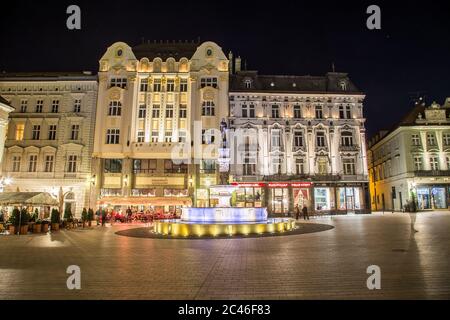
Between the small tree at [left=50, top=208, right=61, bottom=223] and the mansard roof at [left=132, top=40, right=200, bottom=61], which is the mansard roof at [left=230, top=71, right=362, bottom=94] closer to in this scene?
the mansard roof at [left=132, top=40, right=200, bottom=61]

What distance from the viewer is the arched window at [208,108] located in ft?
134

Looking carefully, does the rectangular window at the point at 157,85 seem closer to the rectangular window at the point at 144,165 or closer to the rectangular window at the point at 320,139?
the rectangular window at the point at 144,165

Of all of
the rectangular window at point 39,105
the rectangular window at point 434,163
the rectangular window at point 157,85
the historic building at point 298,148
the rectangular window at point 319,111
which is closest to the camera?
the rectangular window at point 39,105

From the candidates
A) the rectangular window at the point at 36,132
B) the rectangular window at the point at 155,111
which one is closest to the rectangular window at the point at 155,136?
the rectangular window at the point at 155,111

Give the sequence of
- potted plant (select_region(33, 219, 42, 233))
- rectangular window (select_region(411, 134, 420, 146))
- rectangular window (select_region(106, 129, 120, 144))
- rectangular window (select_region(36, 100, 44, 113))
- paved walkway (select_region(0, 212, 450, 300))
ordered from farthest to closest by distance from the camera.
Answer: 1. rectangular window (select_region(411, 134, 420, 146))
2. rectangular window (select_region(36, 100, 44, 113))
3. rectangular window (select_region(106, 129, 120, 144))
4. potted plant (select_region(33, 219, 42, 233))
5. paved walkway (select_region(0, 212, 450, 300))

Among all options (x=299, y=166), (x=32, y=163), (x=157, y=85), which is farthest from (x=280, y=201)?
(x=32, y=163)

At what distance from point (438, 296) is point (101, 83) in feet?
139

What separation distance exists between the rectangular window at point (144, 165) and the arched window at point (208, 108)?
9446 millimetres

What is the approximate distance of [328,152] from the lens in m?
41.5

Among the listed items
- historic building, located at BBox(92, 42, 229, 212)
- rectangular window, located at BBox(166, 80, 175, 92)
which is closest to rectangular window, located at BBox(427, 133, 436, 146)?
historic building, located at BBox(92, 42, 229, 212)

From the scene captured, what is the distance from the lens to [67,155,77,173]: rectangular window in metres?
37.7

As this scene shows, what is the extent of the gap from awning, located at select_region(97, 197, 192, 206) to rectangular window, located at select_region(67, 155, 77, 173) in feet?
17.9

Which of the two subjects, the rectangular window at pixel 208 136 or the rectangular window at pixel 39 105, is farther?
the rectangular window at pixel 208 136

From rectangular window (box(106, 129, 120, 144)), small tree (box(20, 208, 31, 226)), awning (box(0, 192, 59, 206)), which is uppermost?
rectangular window (box(106, 129, 120, 144))
